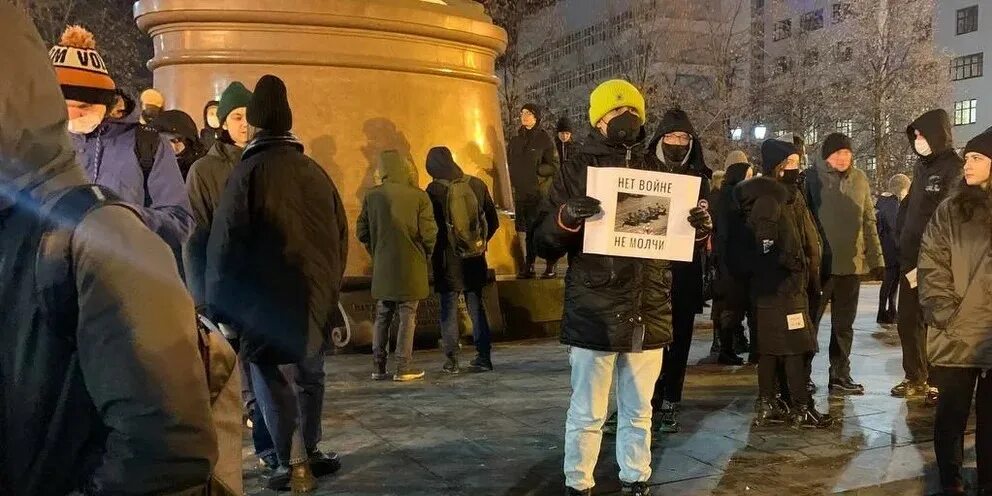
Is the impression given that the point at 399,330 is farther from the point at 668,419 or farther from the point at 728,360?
the point at 728,360

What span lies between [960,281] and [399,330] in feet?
13.5

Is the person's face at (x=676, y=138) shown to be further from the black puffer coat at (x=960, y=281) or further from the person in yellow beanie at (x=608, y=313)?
the black puffer coat at (x=960, y=281)

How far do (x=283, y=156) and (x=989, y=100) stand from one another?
53.5 meters

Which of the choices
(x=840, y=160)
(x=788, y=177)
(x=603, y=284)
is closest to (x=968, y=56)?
(x=840, y=160)

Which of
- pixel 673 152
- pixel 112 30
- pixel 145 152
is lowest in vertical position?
pixel 145 152

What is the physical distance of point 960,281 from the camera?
4574mm

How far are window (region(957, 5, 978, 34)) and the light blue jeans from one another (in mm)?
54979


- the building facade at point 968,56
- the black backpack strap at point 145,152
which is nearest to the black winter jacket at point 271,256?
the black backpack strap at point 145,152

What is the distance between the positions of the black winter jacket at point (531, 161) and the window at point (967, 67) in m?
46.8

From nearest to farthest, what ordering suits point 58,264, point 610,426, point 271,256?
point 58,264 → point 271,256 → point 610,426

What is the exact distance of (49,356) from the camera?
159 cm

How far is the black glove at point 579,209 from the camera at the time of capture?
4.03 metres

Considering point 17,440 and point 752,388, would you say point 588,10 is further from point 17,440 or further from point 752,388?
point 17,440

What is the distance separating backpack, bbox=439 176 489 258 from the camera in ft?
24.0
